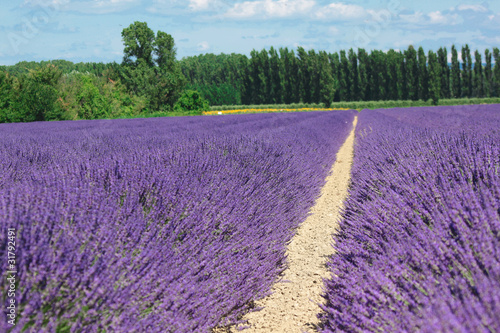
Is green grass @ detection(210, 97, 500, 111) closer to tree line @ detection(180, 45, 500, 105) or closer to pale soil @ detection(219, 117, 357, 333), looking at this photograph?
tree line @ detection(180, 45, 500, 105)

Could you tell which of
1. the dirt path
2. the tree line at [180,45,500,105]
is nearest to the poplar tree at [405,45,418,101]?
the tree line at [180,45,500,105]

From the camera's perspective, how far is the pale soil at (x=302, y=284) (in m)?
2.43

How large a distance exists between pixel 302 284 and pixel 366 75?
162 feet

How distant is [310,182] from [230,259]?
10.1 ft

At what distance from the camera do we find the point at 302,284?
116 inches

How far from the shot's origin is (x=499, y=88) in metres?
47.2

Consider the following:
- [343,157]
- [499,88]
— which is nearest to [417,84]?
[499,88]

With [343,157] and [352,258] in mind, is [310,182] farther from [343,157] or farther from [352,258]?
[343,157]

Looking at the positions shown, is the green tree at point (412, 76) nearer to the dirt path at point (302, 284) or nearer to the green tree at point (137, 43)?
the green tree at point (137, 43)

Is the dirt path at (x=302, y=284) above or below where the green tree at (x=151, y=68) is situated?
below

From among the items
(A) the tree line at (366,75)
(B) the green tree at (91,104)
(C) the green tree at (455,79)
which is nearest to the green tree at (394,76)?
(A) the tree line at (366,75)

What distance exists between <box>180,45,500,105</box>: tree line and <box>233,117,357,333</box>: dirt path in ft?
133

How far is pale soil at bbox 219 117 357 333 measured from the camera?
2.43m

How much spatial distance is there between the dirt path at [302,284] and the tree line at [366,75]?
133 ft
